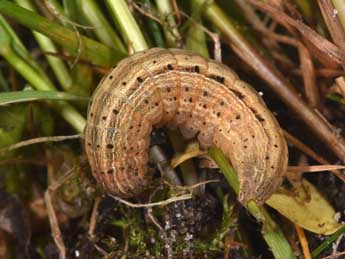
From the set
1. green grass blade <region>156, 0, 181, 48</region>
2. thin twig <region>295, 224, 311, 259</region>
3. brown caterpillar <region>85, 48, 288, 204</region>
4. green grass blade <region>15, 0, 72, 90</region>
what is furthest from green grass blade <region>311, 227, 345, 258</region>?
green grass blade <region>15, 0, 72, 90</region>

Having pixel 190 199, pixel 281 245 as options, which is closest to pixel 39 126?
pixel 190 199

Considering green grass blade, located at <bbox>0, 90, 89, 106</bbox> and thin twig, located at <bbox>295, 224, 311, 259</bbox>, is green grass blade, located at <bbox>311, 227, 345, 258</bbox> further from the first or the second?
green grass blade, located at <bbox>0, 90, 89, 106</bbox>

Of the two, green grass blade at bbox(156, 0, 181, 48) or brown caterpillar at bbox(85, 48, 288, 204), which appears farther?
green grass blade at bbox(156, 0, 181, 48)

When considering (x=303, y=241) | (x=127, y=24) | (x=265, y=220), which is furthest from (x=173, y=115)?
(x=303, y=241)

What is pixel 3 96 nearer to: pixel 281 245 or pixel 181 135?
pixel 181 135

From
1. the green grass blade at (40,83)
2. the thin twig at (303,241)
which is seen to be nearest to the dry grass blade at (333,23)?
the thin twig at (303,241)

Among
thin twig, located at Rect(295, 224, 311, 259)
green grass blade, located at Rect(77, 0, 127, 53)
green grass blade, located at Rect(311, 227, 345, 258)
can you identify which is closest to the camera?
green grass blade, located at Rect(311, 227, 345, 258)

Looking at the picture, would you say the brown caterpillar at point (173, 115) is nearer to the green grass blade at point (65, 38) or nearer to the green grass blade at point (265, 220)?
the green grass blade at point (265, 220)
